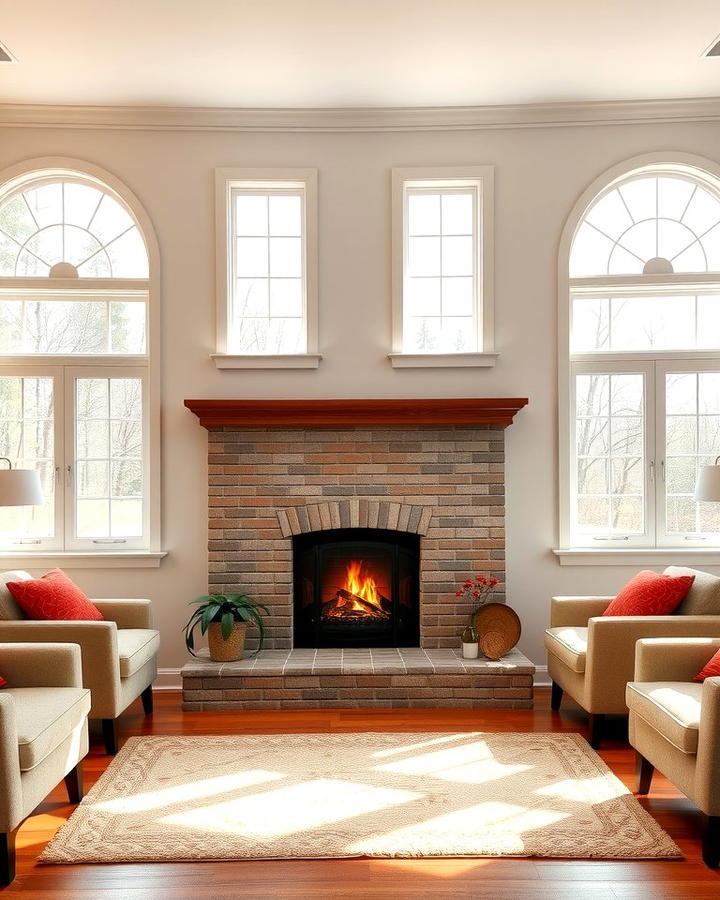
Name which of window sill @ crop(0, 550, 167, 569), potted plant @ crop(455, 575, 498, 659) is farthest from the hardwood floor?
window sill @ crop(0, 550, 167, 569)

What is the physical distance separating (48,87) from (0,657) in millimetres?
3376

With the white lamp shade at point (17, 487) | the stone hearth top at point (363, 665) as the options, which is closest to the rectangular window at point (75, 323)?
the white lamp shade at point (17, 487)

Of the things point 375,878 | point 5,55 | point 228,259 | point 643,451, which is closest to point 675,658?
point 375,878

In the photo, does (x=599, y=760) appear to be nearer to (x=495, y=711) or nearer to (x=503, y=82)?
(x=495, y=711)

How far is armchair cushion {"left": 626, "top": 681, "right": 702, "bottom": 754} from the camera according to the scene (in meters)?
3.21

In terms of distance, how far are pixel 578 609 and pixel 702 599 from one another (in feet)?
2.63

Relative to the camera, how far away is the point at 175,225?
557 centimetres

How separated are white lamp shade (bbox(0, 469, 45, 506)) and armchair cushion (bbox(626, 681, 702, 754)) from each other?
3113 millimetres

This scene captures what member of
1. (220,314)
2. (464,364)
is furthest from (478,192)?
(220,314)

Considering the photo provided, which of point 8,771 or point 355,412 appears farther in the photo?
point 355,412

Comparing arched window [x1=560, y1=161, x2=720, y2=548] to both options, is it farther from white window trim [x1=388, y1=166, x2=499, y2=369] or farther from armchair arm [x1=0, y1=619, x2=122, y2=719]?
armchair arm [x1=0, y1=619, x2=122, y2=719]

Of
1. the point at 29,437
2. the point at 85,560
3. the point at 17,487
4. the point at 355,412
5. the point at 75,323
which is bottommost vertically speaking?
the point at 85,560

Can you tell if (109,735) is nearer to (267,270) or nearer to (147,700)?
(147,700)

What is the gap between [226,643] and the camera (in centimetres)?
514
